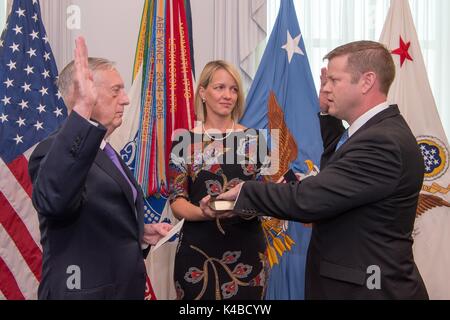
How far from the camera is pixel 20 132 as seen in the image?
12.6 ft

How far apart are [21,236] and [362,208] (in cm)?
263

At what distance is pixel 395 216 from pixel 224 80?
163 cm

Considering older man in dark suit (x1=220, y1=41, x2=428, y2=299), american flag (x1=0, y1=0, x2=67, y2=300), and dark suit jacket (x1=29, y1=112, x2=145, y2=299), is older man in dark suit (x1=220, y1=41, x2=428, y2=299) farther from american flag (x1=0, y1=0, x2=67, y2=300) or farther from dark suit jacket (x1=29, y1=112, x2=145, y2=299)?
american flag (x1=0, y1=0, x2=67, y2=300)

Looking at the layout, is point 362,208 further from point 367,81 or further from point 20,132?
point 20,132

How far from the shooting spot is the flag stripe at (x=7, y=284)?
3809mm

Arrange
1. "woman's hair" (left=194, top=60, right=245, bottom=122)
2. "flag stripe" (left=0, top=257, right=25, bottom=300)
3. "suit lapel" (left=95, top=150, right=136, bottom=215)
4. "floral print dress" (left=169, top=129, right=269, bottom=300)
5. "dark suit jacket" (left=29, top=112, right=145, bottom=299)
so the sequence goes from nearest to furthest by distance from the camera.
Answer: "dark suit jacket" (left=29, top=112, right=145, bottom=299) < "suit lapel" (left=95, top=150, right=136, bottom=215) < "floral print dress" (left=169, top=129, right=269, bottom=300) < "woman's hair" (left=194, top=60, right=245, bottom=122) < "flag stripe" (left=0, top=257, right=25, bottom=300)

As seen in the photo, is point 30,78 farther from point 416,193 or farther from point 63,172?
point 416,193

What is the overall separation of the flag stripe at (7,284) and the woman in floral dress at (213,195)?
1.36 metres

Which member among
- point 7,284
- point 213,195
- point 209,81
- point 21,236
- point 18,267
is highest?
point 209,81

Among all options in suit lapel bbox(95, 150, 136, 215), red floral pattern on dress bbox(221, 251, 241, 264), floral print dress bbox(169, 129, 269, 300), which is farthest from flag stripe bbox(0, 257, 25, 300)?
suit lapel bbox(95, 150, 136, 215)

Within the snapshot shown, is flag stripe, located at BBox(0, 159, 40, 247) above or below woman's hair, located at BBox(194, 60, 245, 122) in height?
below

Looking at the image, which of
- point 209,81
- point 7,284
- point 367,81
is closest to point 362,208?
point 367,81

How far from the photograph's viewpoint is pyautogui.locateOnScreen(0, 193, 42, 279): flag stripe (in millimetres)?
3816

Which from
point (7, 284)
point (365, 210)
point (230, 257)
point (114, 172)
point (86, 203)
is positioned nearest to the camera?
point (86, 203)
